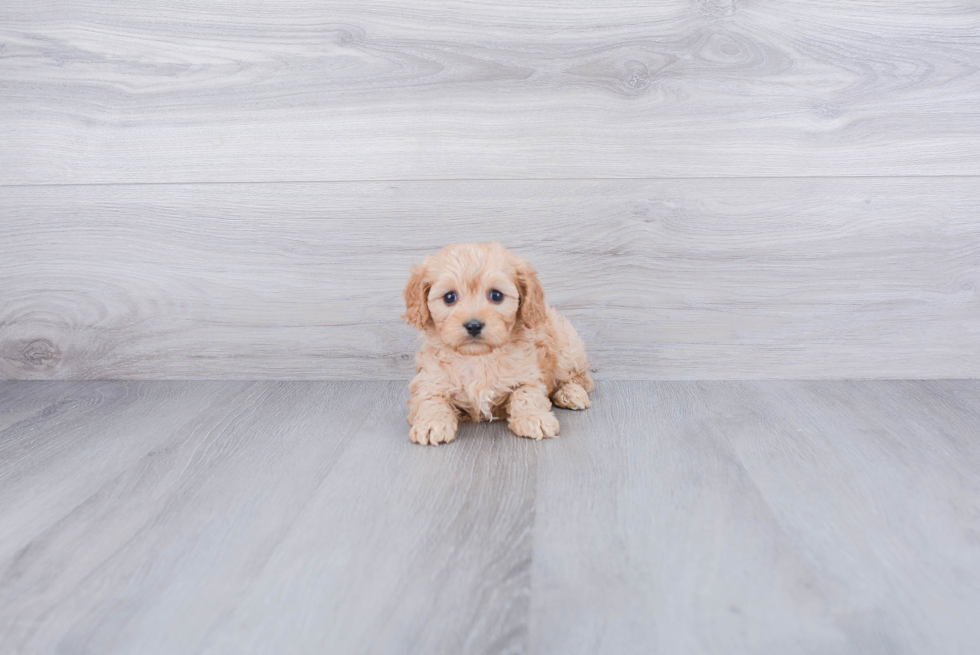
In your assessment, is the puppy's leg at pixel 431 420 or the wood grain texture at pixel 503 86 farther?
the wood grain texture at pixel 503 86

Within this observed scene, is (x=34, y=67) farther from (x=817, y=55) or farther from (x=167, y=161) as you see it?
(x=817, y=55)

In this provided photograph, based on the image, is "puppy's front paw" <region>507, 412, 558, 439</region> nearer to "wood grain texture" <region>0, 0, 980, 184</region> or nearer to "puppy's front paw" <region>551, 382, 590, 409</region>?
"puppy's front paw" <region>551, 382, 590, 409</region>

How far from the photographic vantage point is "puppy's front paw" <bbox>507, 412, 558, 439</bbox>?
1515 mm

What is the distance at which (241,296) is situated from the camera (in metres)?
1.98

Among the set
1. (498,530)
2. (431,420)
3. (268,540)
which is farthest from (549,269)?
(268,540)

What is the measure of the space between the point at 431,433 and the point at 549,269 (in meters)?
0.62

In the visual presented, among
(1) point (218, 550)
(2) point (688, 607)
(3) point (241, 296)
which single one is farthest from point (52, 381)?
(2) point (688, 607)

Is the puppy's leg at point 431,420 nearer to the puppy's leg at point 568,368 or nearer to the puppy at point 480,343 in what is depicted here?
the puppy at point 480,343

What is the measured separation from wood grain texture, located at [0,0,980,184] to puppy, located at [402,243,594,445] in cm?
46

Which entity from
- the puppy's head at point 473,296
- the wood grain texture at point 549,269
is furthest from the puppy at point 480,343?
the wood grain texture at point 549,269

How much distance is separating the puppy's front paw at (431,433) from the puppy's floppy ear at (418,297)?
21 cm

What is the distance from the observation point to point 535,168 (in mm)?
1859

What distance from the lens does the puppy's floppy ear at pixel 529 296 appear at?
4.99ft

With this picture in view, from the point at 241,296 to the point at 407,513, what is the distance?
3.45 feet
